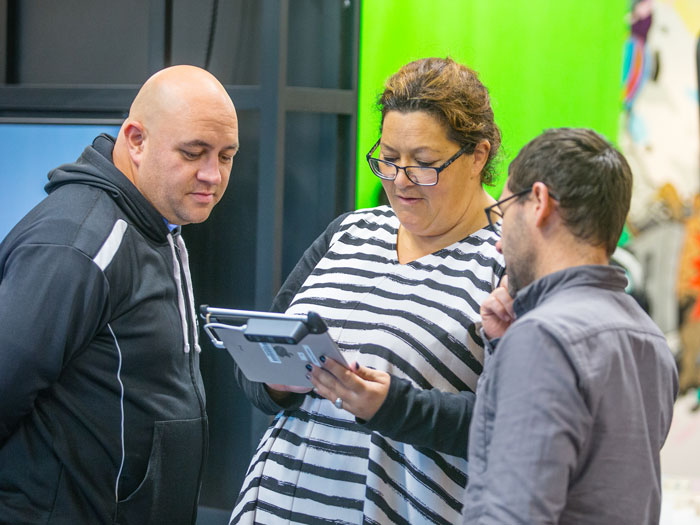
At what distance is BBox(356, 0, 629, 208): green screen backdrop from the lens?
319 cm

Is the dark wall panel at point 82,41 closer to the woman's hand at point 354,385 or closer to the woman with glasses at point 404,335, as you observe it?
the woman with glasses at point 404,335

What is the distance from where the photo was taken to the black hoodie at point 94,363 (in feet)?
5.59

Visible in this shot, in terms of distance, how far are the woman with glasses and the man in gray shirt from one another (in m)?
0.37

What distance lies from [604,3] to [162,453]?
2429 mm

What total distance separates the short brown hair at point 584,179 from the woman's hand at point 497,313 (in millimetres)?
268

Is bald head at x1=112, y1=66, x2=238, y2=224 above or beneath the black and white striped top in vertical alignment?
above

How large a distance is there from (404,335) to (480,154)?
465mm

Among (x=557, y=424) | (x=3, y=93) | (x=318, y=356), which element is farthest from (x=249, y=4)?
(x=557, y=424)

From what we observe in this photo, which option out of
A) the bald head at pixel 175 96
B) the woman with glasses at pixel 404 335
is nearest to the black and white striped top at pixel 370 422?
the woman with glasses at pixel 404 335

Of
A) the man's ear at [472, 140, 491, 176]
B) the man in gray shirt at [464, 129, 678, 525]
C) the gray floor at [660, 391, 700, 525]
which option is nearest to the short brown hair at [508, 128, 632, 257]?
the man in gray shirt at [464, 129, 678, 525]

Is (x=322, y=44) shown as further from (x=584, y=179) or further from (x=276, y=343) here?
(x=584, y=179)

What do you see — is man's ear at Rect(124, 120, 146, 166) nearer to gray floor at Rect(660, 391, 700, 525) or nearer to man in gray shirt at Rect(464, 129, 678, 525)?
man in gray shirt at Rect(464, 129, 678, 525)

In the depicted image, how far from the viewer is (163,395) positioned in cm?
196

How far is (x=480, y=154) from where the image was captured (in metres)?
1.96
